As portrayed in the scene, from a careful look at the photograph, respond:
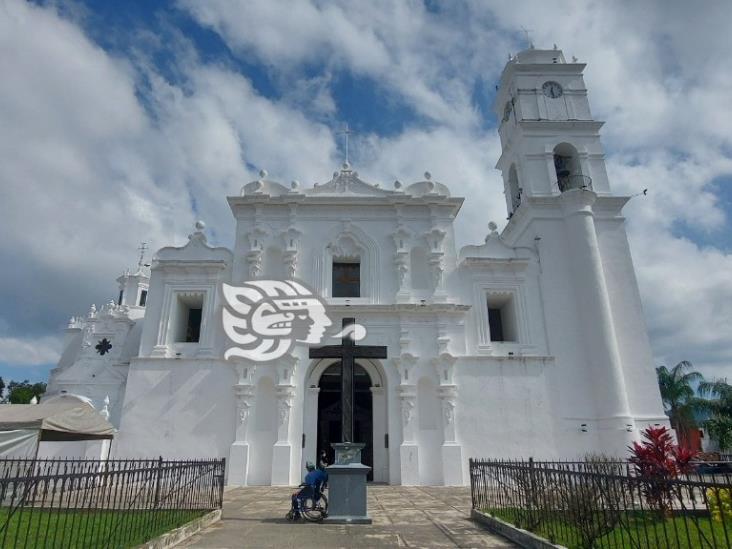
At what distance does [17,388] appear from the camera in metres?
52.9

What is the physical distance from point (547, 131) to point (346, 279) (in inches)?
416

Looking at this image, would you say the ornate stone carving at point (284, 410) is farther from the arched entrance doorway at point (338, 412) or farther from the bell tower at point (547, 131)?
the bell tower at point (547, 131)

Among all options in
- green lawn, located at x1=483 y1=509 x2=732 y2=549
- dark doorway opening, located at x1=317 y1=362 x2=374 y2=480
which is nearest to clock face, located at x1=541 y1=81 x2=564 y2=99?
dark doorway opening, located at x1=317 y1=362 x2=374 y2=480

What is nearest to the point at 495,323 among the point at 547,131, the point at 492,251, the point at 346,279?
the point at 492,251

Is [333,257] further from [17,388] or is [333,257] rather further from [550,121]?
[17,388]

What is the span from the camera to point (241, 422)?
15742 millimetres

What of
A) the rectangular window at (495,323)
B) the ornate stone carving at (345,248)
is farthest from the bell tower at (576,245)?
the ornate stone carving at (345,248)

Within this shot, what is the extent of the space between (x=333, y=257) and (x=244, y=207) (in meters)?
3.97

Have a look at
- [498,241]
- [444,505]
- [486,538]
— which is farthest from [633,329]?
[486,538]

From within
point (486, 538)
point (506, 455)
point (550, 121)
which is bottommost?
point (486, 538)

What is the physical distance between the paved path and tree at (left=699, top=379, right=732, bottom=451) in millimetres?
21137

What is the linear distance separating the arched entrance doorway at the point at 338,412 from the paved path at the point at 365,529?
4.46 metres

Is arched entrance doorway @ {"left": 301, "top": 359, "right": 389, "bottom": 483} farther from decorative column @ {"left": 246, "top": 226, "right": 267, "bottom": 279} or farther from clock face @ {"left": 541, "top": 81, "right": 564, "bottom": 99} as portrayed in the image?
clock face @ {"left": 541, "top": 81, "right": 564, "bottom": 99}

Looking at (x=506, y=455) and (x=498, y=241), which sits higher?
(x=498, y=241)
